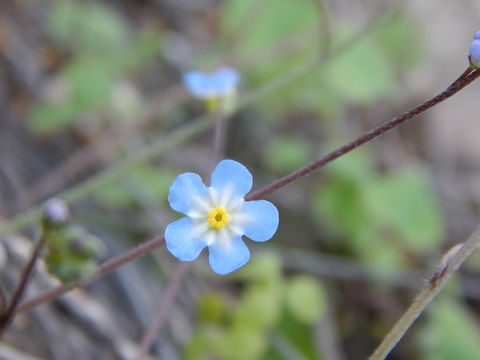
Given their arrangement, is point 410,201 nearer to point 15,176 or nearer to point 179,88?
point 179,88

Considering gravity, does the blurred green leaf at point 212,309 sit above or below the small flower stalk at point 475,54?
above

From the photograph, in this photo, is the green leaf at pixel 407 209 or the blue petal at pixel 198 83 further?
the green leaf at pixel 407 209

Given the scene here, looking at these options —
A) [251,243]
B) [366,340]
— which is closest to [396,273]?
[366,340]

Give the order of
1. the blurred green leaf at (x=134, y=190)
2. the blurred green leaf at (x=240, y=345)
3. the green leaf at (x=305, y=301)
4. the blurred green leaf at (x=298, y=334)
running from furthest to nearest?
the blurred green leaf at (x=134, y=190), the blurred green leaf at (x=298, y=334), the green leaf at (x=305, y=301), the blurred green leaf at (x=240, y=345)

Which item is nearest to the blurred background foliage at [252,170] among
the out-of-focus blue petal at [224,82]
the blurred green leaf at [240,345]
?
the blurred green leaf at [240,345]

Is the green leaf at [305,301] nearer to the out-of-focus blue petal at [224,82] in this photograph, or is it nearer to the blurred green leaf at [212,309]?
the blurred green leaf at [212,309]

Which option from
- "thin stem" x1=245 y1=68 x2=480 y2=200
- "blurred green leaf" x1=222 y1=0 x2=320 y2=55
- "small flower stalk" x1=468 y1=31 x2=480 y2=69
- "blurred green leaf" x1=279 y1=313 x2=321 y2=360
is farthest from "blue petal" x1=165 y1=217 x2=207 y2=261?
"blurred green leaf" x1=222 y1=0 x2=320 y2=55
